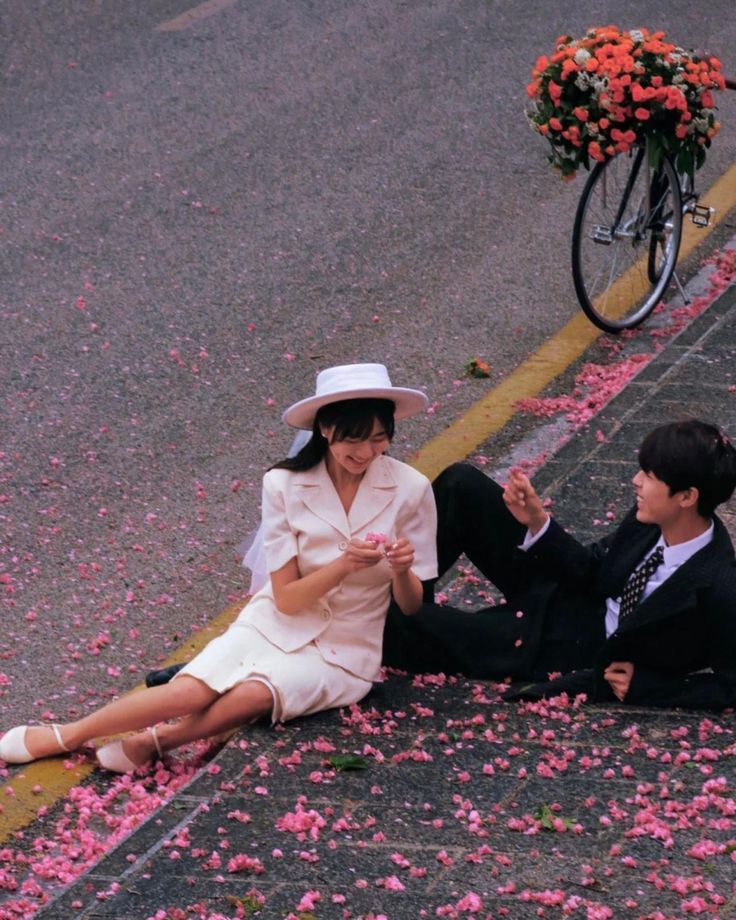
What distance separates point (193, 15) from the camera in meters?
12.4

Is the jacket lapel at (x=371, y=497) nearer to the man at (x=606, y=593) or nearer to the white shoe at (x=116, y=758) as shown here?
the man at (x=606, y=593)

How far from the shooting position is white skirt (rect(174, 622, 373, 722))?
15.3 ft

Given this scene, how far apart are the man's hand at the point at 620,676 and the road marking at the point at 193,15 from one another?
28.3 ft

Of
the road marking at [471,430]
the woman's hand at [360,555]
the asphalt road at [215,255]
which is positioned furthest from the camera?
the asphalt road at [215,255]

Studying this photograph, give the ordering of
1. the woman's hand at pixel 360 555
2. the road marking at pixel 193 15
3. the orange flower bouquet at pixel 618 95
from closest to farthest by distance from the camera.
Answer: the woman's hand at pixel 360 555, the orange flower bouquet at pixel 618 95, the road marking at pixel 193 15

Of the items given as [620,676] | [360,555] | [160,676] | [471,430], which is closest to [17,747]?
[160,676]

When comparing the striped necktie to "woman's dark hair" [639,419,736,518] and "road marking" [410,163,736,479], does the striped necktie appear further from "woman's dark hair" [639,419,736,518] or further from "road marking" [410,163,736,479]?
"road marking" [410,163,736,479]

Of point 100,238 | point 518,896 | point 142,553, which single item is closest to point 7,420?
point 142,553

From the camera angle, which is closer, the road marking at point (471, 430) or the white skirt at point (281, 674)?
the white skirt at point (281, 674)

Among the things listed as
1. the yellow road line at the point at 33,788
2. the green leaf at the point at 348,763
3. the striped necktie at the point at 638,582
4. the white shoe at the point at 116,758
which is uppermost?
the striped necktie at the point at 638,582

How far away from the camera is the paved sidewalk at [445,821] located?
368cm

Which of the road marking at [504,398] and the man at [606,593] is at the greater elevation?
the man at [606,593]

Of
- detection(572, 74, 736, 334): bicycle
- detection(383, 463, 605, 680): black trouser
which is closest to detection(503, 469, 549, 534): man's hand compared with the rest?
detection(383, 463, 605, 680): black trouser

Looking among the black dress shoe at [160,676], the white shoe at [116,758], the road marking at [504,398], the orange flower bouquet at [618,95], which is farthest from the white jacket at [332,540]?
the orange flower bouquet at [618,95]
